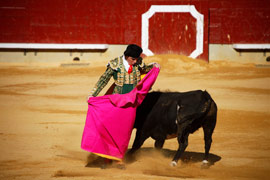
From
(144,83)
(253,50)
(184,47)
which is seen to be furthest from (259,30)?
(144,83)

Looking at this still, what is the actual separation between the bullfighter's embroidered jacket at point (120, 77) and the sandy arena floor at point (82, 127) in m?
0.68

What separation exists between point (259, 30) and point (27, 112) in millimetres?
8596

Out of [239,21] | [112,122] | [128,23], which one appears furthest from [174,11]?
[112,122]

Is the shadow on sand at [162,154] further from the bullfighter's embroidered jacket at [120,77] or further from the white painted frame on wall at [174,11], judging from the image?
the white painted frame on wall at [174,11]

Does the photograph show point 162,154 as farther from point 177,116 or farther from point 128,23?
point 128,23

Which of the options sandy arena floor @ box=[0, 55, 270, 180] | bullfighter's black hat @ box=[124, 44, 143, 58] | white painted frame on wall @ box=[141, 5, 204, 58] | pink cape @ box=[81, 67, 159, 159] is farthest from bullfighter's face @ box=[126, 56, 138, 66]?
white painted frame on wall @ box=[141, 5, 204, 58]

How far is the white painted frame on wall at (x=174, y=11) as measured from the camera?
1295 centimetres

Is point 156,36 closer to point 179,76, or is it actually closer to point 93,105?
point 179,76

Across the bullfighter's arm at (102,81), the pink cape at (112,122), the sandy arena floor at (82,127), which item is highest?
the bullfighter's arm at (102,81)

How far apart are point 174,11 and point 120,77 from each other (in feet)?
30.6

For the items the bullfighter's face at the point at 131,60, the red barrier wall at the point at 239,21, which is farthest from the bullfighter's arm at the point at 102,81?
the red barrier wall at the point at 239,21

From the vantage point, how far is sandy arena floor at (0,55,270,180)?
3812 mm

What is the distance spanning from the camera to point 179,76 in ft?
34.8

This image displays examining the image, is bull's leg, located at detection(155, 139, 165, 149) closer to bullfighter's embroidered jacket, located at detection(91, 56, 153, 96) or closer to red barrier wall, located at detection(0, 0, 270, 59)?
bullfighter's embroidered jacket, located at detection(91, 56, 153, 96)
